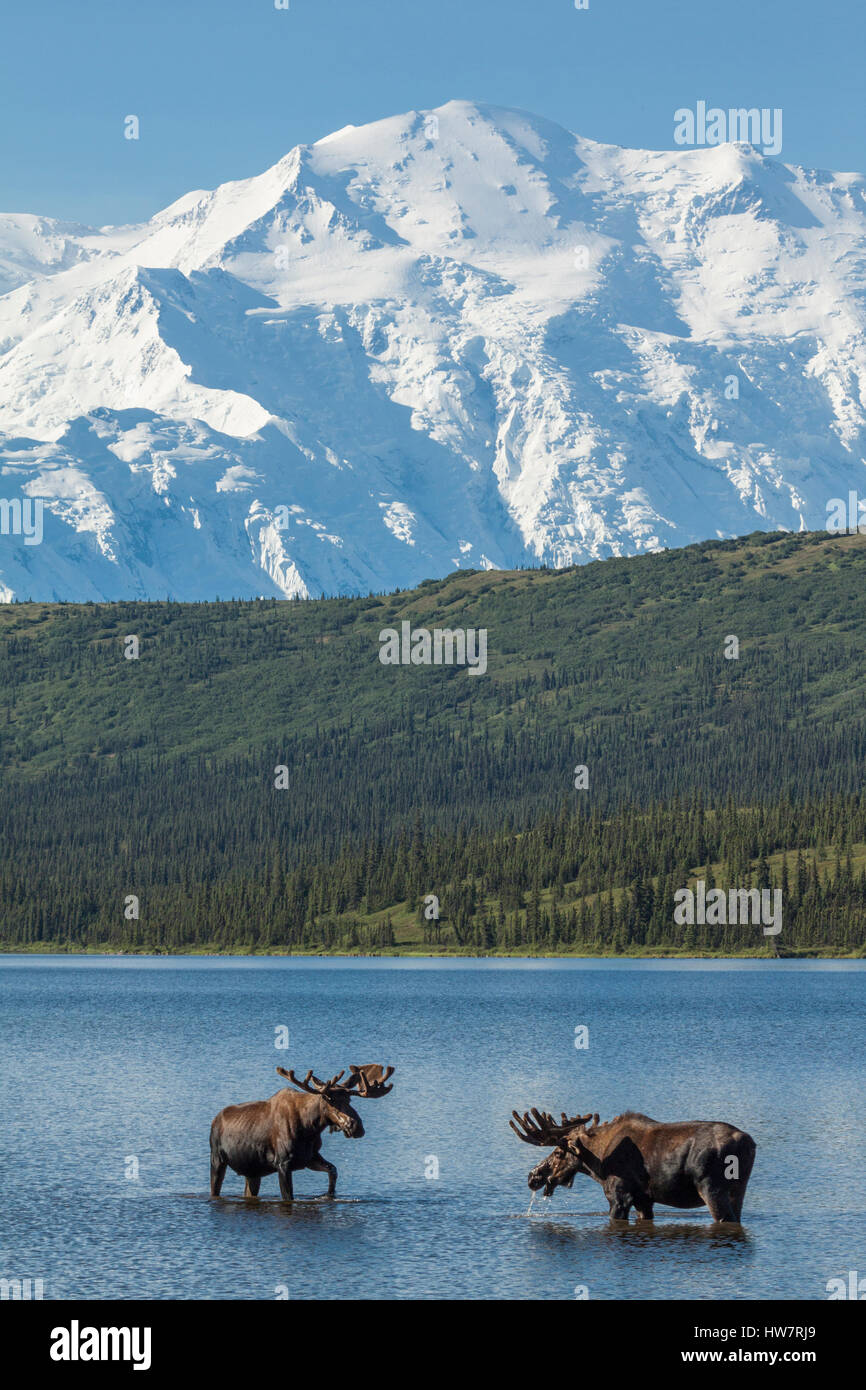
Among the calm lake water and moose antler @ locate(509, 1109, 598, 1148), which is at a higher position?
moose antler @ locate(509, 1109, 598, 1148)

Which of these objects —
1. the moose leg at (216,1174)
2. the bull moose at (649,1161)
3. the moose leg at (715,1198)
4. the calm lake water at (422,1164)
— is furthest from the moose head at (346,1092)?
the moose leg at (715,1198)

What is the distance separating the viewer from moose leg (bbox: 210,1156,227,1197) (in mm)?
58000

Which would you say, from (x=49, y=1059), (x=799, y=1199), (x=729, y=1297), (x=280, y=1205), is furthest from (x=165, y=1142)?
(x=49, y=1059)

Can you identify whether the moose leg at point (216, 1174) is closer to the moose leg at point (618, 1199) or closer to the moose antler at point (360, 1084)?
the moose antler at point (360, 1084)

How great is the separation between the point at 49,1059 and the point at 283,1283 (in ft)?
200

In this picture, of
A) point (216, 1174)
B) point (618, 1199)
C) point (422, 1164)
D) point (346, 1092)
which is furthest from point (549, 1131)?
point (422, 1164)

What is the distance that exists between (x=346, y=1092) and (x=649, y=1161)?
8.45 metres

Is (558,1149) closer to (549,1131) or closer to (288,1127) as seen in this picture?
(549,1131)

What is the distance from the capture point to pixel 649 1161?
5259 centimetres

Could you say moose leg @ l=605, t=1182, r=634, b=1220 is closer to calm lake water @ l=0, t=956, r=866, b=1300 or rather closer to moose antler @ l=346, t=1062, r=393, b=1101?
calm lake water @ l=0, t=956, r=866, b=1300

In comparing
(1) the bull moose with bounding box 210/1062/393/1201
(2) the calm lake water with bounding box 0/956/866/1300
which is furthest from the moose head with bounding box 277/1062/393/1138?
(2) the calm lake water with bounding box 0/956/866/1300
